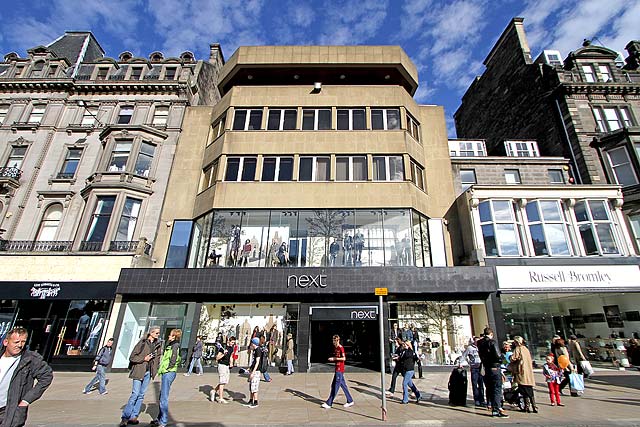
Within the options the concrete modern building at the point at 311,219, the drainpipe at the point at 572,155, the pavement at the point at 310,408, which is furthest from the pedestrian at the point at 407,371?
the drainpipe at the point at 572,155

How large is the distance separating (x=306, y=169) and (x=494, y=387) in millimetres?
13924

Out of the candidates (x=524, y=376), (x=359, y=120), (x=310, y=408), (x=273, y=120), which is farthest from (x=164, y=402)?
(x=359, y=120)

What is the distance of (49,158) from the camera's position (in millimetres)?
20688

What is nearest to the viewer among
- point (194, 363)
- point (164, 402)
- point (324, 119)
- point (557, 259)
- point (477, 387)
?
point (164, 402)

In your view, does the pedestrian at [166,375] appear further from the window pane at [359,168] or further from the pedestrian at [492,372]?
the window pane at [359,168]

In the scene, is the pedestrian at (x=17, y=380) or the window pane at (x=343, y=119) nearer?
the pedestrian at (x=17, y=380)

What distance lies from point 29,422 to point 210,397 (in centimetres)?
425

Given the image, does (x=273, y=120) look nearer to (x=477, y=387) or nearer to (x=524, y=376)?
(x=477, y=387)

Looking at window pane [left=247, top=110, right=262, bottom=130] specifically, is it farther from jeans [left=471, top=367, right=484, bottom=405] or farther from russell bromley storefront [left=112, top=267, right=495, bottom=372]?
jeans [left=471, top=367, right=484, bottom=405]

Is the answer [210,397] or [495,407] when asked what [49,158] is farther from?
[495,407]

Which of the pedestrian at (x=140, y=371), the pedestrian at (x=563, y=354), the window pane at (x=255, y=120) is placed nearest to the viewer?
the pedestrian at (x=140, y=371)

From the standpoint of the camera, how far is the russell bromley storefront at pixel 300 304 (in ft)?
51.5

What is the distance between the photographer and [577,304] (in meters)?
17.9

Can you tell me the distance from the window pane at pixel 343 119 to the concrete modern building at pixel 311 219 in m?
0.10
